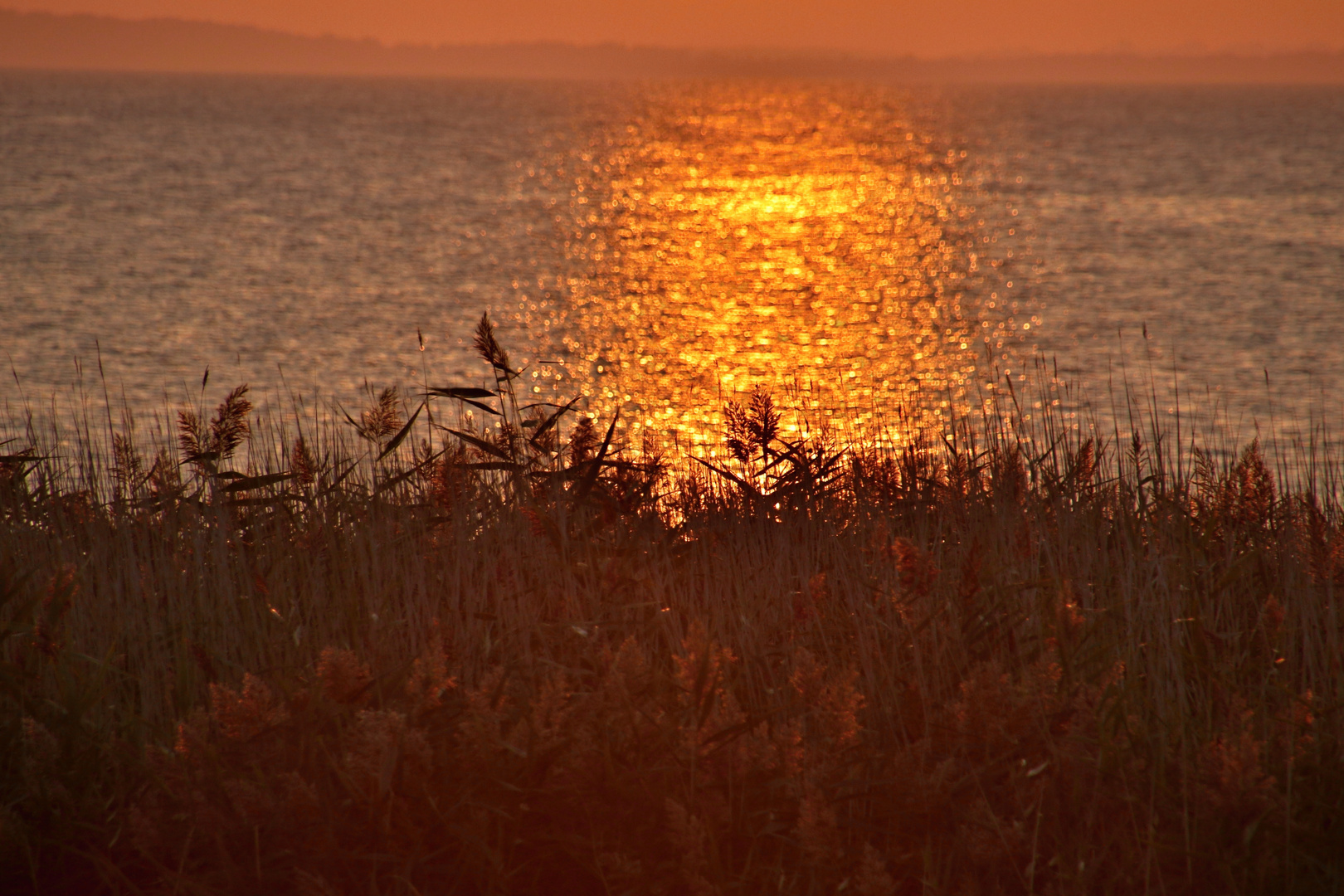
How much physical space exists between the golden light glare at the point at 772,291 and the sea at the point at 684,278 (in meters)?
0.14

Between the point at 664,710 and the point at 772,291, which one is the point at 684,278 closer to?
the point at 772,291

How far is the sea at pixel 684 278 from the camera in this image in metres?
15.2

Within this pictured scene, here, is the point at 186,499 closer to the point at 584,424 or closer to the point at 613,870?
the point at 584,424

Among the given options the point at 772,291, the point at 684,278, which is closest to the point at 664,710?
the point at 772,291

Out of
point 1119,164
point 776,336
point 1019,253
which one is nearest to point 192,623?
point 776,336

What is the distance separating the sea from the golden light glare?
0.14 metres

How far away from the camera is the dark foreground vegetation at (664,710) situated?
2.43 meters

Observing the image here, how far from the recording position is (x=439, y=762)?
102 inches

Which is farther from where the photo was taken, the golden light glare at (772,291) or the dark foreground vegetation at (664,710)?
the golden light glare at (772,291)

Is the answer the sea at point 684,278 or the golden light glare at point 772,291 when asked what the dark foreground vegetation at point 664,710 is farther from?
the golden light glare at point 772,291

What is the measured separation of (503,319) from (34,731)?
787 inches

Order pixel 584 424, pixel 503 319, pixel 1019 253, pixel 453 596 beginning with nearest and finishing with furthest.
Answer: pixel 453 596 → pixel 584 424 → pixel 503 319 → pixel 1019 253

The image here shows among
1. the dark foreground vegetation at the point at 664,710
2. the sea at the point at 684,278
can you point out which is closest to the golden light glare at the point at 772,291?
the sea at the point at 684,278

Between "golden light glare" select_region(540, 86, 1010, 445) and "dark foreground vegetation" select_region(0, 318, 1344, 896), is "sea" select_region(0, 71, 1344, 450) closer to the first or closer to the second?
"golden light glare" select_region(540, 86, 1010, 445)
